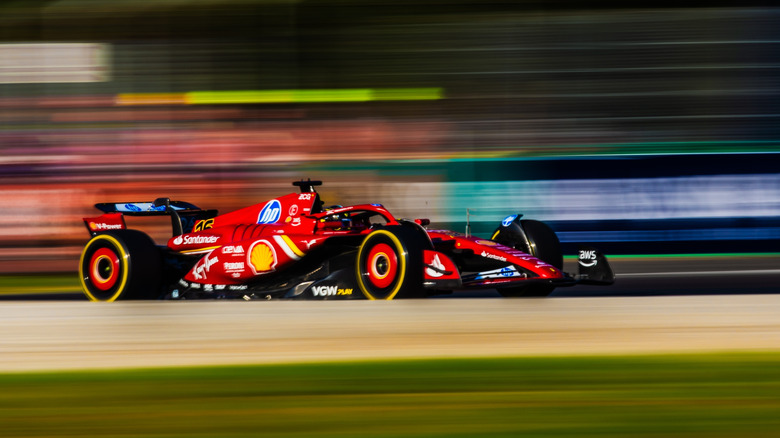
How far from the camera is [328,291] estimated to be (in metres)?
7.84

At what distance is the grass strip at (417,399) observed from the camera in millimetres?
3654

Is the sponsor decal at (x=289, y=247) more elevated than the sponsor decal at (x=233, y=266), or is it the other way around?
the sponsor decal at (x=289, y=247)

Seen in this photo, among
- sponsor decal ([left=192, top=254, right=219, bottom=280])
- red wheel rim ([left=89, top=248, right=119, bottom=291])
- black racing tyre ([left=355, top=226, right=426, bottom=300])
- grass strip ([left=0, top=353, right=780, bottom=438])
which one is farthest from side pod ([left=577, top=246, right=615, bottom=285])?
red wheel rim ([left=89, top=248, right=119, bottom=291])

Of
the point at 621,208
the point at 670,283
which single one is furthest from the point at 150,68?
the point at 670,283

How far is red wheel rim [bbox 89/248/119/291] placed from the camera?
827 cm

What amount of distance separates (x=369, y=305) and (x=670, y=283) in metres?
3.76

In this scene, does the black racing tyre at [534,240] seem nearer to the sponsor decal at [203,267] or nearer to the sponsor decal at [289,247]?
the sponsor decal at [289,247]

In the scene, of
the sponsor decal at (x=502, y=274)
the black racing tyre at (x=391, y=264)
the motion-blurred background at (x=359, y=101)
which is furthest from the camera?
the motion-blurred background at (x=359, y=101)

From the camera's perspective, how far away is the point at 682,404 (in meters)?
3.99

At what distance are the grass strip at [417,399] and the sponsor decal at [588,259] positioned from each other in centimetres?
301

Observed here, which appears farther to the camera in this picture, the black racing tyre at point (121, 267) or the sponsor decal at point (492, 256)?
the black racing tyre at point (121, 267)

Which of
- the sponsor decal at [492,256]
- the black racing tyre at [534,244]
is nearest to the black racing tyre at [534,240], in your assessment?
the black racing tyre at [534,244]

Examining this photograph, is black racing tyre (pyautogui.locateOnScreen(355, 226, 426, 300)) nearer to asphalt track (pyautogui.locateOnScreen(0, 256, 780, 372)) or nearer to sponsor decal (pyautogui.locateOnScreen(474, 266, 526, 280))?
asphalt track (pyautogui.locateOnScreen(0, 256, 780, 372))

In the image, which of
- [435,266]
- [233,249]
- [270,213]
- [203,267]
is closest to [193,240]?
[203,267]
